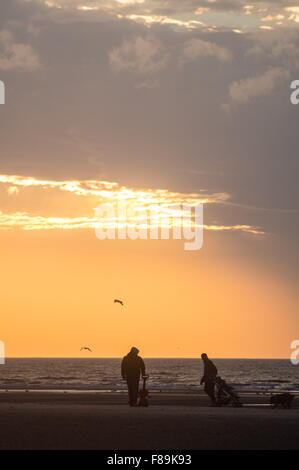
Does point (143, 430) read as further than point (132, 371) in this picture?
No

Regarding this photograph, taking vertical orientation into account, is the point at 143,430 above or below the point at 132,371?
below

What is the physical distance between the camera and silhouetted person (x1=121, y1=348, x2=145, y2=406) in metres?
26.3

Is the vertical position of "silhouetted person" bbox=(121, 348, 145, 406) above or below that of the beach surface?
above

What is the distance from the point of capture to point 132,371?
2645cm

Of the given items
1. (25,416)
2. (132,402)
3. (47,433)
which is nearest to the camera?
(47,433)

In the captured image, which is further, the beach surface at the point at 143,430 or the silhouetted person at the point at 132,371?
the silhouetted person at the point at 132,371

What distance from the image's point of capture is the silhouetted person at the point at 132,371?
26.3 meters

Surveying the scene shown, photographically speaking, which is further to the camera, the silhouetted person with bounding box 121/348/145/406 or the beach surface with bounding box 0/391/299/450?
the silhouetted person with bounding box 121/348/145/406

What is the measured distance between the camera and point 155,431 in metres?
17.2
